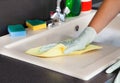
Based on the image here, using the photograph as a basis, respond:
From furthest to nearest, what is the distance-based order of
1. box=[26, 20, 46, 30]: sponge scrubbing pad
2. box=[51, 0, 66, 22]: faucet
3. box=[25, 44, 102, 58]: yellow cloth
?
1. box=[51, 0, 66, 22]: faucet
2. box=[26, 20, 46, 30]: sponge scrubbing pad
3. box=[25, 44, 102, 58]: yellow cloth

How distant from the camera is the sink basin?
92cm

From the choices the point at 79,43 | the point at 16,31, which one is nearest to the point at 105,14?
the point at 79,43

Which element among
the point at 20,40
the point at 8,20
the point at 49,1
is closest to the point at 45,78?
the point at 20,40

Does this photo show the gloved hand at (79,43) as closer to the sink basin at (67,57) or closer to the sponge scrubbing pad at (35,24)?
the sink basin at (67,57)

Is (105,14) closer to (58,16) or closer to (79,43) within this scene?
(79,43)

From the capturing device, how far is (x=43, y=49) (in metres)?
1.09

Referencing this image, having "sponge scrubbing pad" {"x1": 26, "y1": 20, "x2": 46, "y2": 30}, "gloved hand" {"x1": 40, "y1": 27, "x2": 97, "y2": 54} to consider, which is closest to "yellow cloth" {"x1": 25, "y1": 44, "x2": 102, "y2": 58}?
"gloved hand" {"x1": 40, "y1": 27, "x2": 97, "y2": 54}

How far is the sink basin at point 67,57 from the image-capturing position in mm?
918

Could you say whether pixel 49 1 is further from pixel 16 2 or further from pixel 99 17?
pixel 99 17

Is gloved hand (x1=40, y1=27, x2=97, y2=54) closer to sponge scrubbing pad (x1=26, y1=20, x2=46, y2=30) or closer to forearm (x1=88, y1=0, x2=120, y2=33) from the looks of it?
forearm (x1=88, y1=0, x2=120, y2=33)

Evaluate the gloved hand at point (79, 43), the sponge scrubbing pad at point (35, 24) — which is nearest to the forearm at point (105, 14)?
the gloved hand at point (79, 43)

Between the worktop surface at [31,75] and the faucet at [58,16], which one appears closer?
the worktop surface at [31,75]

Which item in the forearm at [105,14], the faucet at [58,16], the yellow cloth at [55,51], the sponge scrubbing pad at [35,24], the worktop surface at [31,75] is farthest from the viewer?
the faucet at [58,16]

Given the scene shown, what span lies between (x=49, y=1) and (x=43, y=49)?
1.67 feet
